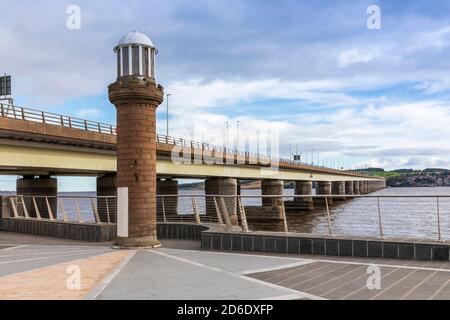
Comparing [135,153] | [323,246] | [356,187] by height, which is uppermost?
[135,153]

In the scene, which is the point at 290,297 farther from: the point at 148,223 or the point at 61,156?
the point at 61,156

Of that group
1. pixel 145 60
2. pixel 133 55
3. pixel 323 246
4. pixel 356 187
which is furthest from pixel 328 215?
pixel 356 187

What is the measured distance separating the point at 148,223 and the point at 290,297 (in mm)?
7084

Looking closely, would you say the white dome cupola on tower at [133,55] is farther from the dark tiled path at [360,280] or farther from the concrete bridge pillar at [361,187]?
the concrete bridge pillar at [361,187]

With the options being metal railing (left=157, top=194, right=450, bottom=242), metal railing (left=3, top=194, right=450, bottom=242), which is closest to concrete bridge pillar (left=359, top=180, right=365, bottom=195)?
metal railing (left=157, top=194, right=450, bottom=242)

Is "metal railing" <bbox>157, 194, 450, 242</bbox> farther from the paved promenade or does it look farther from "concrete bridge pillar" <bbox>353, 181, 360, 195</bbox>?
"concrete bridge pillar" <bbox>353, 181, 360, 195</bbox>

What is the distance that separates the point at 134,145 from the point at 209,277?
18.9 feet

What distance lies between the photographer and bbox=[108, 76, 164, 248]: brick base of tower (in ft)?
40.9

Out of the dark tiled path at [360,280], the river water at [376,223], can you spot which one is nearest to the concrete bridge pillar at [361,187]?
the river water at [376,223]

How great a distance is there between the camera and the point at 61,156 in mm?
30219

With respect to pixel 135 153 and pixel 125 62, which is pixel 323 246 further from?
pixel 125 62

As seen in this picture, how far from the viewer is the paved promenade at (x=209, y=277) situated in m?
6.56

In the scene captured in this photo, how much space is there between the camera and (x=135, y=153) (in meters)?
12.5
